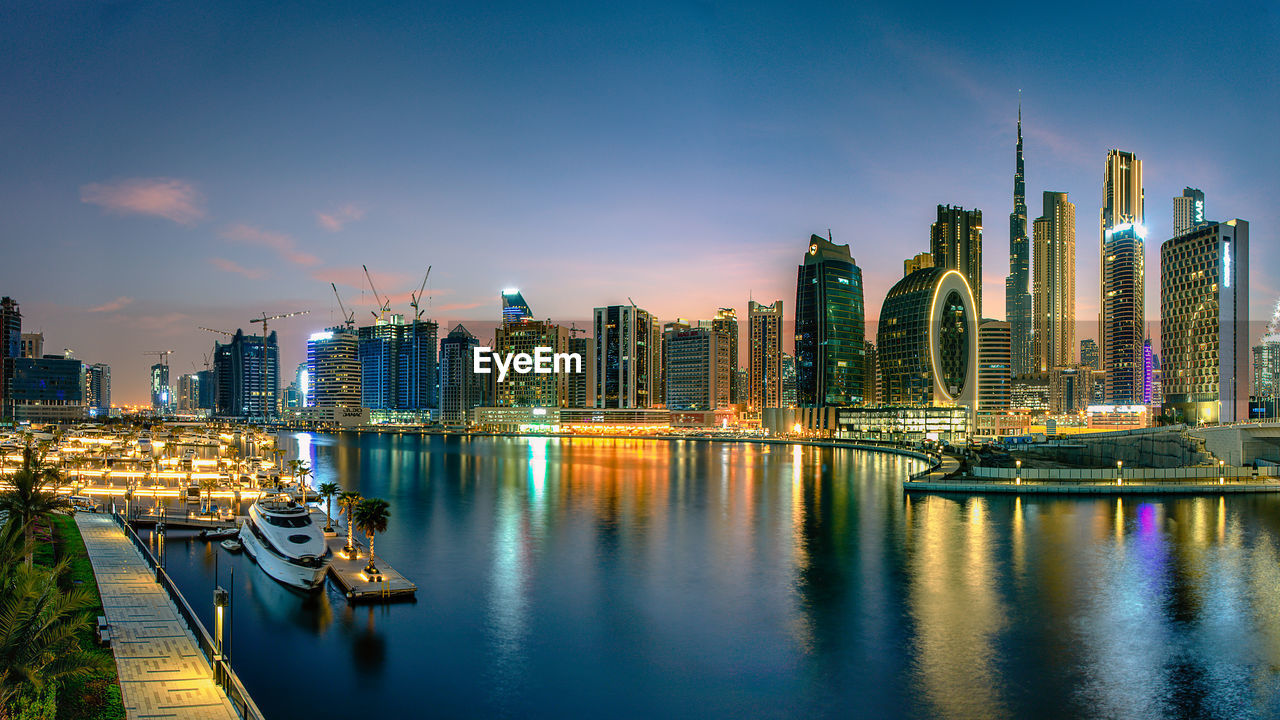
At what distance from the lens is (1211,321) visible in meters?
150

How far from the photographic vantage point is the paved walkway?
2134 centimetres

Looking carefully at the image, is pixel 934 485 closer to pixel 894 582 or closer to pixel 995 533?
pixel 995 533

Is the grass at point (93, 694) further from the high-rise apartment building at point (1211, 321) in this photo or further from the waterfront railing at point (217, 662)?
the high-rise apartment building at point (1211, 321)

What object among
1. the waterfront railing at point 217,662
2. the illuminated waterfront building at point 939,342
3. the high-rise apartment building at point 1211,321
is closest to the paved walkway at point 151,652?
the waterfront railing at point 217,662

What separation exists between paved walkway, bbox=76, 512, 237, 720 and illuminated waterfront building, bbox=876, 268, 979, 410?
167 metres

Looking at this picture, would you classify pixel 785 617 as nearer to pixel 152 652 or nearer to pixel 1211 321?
pixel 152 652

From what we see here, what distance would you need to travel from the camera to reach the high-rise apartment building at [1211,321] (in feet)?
485

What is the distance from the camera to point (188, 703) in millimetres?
21562

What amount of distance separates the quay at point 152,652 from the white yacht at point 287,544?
5.36 m

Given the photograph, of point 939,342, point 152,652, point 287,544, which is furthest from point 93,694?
point 939,342

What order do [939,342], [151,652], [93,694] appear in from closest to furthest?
[93,694] → [151,652] → [939,342]

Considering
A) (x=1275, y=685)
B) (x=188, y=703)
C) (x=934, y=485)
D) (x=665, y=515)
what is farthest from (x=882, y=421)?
(x=188, y=703)

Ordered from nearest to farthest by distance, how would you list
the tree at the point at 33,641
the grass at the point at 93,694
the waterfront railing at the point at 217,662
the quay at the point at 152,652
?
the tree at the point at 33,641
the grass at the point at 93,694
the quay at the point at 152,652
the waterfront railing at the point at 217,662

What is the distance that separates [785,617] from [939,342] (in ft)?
525
